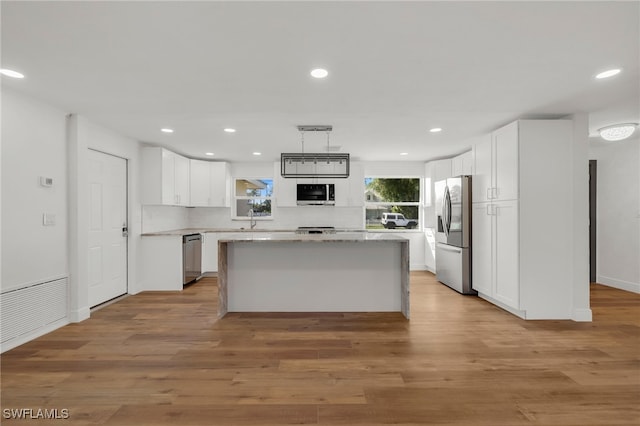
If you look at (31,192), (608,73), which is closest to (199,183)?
(31,192)

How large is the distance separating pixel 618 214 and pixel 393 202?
387 centimetres

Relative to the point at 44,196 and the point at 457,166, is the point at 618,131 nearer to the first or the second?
the point at 457,166

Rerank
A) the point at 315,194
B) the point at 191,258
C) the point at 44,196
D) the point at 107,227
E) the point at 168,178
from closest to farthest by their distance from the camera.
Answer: the point at 44,196 → the point at 107,227 → the point at 168,178 → the point at 191,258 → the point at 315,194

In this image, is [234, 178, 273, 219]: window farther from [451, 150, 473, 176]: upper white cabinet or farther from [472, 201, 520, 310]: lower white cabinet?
[472, 201, 520, 310]: lower white cabinet

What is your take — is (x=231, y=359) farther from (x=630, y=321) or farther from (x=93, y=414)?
(x=630, y=321)

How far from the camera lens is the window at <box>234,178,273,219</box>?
7.15 m

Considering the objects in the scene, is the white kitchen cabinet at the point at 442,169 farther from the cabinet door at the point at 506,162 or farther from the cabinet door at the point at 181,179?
the cabinet door at the point at 181,179

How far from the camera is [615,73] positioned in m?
2.66

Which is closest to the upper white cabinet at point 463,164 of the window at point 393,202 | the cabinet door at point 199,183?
the window at point 393,202

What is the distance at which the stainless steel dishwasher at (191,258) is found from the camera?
214 inches

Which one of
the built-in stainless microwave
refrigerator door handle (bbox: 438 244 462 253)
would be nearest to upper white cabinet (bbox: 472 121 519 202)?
refrigerator door handle (bbox: 438 244 462 253)

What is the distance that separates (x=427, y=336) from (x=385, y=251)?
116 cm

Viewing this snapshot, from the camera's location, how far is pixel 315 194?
254 inches

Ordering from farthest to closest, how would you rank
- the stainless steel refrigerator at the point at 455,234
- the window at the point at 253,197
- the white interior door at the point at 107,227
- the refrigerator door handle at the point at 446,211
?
the window at the point at 253,197
the refrigerator door handle at the point at 446,211
the stainless steel refrigerator at the point at 455,234
the white interior door at the point at 107,227
